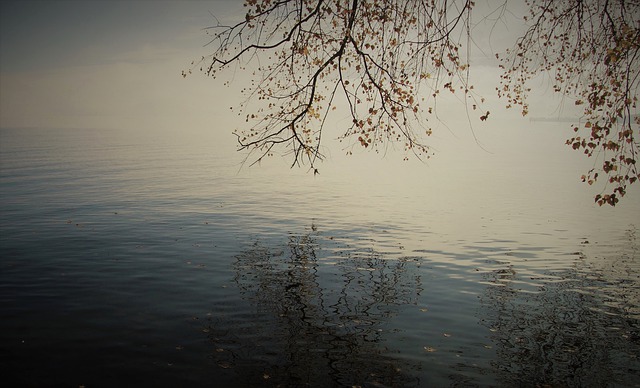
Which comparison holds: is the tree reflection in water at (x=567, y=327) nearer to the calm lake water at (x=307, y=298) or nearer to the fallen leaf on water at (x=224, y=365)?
the calm lake water at (x=307, y=298)

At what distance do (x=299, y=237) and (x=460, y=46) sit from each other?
77.2 feet

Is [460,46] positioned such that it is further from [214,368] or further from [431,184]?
[431,184]

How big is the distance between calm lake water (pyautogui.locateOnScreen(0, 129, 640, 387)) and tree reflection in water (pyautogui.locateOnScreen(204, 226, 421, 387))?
7 cm

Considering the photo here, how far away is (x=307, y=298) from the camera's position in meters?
18.5

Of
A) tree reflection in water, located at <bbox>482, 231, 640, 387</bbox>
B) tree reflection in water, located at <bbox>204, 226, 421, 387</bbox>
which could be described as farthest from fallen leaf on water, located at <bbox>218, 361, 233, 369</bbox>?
tree reflection in water, located at <bbox>482, 231, 640, 387</bbox>

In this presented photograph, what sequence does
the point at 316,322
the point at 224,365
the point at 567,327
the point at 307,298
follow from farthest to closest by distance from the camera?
the point at 307,298 < the point at 567,327 < the point at 316,322 < the point at 224,365

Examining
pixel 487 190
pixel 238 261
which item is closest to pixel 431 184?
pixel 487 190

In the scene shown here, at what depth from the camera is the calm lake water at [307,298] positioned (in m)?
12.4

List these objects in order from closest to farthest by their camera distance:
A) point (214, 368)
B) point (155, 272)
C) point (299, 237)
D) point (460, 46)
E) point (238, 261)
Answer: point (460, 46)
point (214, 368)
point (155, 272)
point (238, 261)
point (299, 237)

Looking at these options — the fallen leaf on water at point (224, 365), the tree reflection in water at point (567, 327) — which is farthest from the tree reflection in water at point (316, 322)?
the tree reflection in water at point (567, 327)

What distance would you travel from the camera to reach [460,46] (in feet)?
31.6

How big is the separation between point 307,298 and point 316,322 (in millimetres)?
2712

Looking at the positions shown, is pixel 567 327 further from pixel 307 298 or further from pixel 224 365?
pixel 224 365

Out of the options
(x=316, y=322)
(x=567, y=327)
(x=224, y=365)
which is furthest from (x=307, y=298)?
(x=567, y=327)
